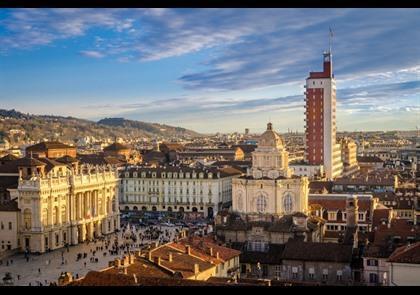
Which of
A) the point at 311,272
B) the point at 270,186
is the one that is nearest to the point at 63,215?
the point at 270,186

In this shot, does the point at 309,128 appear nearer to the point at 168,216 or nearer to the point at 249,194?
the point at 168,216

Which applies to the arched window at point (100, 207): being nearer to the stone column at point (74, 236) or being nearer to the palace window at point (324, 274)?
the stone column at point (74, 236)

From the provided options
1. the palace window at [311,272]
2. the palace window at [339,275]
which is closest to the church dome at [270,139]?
the palace window at [311,272]

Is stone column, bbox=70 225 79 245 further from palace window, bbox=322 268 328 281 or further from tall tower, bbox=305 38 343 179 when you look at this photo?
tall tower, bbox=305 38 343 179
